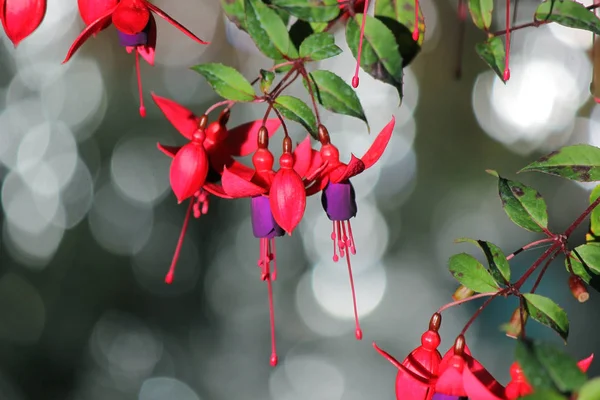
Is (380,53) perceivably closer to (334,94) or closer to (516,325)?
(334,94)

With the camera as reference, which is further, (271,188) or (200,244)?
(200,244)

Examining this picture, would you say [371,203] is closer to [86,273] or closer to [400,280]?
[400,280]

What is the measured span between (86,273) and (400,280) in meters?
1.12

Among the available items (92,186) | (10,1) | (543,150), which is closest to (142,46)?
(10,1)

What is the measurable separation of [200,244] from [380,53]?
1.99 m

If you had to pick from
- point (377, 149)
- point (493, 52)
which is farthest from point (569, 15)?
point (377, 149)

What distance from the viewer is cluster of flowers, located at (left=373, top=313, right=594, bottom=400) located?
34cm

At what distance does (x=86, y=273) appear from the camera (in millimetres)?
2271

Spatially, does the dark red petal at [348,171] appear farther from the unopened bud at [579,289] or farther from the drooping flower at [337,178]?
the unopened bud at [579,289]

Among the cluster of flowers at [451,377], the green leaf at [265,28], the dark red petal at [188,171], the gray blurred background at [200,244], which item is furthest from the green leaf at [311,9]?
the gray blurred background at [200,244]

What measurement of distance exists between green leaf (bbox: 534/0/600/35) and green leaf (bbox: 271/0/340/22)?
5.6 inches

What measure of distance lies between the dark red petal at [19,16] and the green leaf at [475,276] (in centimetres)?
30

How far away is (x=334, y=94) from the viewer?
17.5 inches

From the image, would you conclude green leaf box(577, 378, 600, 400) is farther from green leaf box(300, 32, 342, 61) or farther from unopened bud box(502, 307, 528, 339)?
green leaf box(300, 32, 342, 61)
